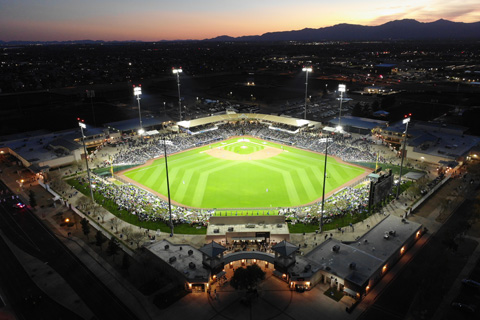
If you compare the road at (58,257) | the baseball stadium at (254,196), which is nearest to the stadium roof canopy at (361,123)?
the baseball stadium at (254,196)

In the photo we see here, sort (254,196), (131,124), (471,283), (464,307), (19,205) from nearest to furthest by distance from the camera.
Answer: (464,307) < (471,283) < (19,205) < (254,196) < (131,124)

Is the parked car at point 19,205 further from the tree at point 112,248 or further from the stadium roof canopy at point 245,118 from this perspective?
the stadium roof canopy at point 245,118

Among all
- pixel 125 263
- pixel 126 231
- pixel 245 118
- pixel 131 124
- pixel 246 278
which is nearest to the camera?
pixel 246 278

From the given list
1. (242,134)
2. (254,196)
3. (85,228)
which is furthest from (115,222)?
(242,134)

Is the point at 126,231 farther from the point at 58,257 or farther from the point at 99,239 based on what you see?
the point at 58,257

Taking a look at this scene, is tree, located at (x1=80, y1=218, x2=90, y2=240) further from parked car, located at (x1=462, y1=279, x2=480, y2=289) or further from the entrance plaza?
parked car, located at (x1=462, y1=279, x2=480, y2=289)

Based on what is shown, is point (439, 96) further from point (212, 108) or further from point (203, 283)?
point (203, 283)

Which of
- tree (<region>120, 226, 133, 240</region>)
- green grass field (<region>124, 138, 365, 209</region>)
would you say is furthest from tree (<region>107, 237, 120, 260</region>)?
green grass field (<region>124, 138, 365, 209</region>)

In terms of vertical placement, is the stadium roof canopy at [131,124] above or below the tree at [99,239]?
above
